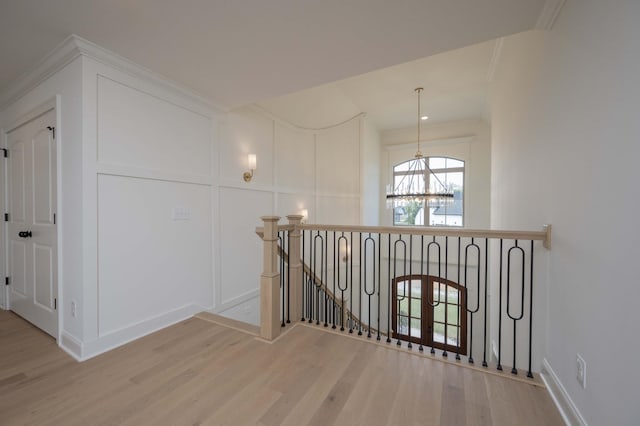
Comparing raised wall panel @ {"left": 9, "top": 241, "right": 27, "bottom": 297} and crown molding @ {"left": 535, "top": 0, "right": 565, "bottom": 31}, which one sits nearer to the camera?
crown molding @ {"left": 535, "top": 0, "right": 565, "bottom": 31}

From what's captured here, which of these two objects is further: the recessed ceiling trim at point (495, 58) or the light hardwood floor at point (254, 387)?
the recessed ceiling trim at point (495, 58)

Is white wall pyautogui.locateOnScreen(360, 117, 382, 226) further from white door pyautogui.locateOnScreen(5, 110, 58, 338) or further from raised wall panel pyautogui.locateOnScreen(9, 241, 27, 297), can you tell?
raised wall panel pyautogui.locateOnScreen(9, 241, 27, 297)

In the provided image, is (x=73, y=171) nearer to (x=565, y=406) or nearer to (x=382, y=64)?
(x=382, y=64)

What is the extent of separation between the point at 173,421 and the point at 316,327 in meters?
1.29

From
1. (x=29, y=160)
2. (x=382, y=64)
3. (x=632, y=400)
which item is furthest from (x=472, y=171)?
(x=29, y=160)

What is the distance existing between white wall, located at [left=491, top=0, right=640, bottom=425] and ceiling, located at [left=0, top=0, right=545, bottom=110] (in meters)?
0.53

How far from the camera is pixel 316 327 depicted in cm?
244

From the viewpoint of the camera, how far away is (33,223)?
249cm

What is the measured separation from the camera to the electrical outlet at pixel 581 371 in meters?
1.21

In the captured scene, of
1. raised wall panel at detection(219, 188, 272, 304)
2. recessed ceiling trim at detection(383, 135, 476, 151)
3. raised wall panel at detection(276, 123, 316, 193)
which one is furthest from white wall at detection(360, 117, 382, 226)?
raised wall panel at detection(219, 188, 272, 304)

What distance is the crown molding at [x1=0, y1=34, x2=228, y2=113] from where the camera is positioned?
194 centimetres

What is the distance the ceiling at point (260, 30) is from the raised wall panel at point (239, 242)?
1.53 meters

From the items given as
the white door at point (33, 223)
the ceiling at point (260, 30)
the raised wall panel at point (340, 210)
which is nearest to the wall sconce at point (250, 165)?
the ceiling at point (260, 30)

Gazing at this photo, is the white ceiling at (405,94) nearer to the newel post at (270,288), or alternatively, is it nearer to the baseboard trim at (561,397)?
the newel post at (270,288)
